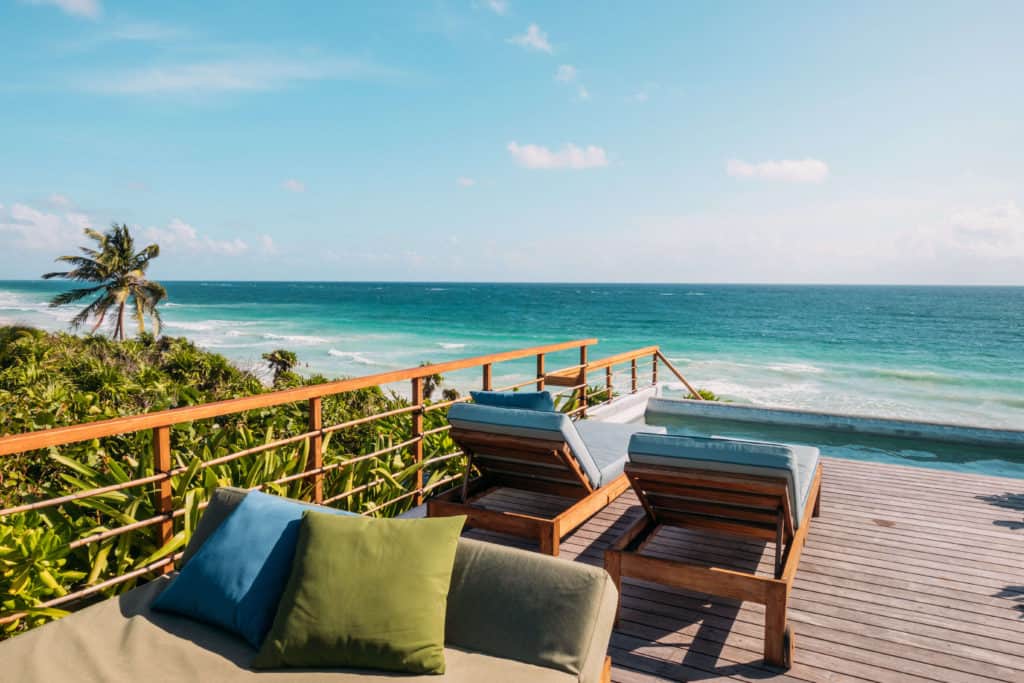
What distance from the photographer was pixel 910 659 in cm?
236

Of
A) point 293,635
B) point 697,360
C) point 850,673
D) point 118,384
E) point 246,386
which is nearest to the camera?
point 293,635

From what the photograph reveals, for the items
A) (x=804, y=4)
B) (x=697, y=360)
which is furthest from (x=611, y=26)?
(x=697, y=360)

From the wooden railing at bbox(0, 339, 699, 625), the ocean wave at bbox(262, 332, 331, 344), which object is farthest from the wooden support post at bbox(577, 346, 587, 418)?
the ocean wave at bbox(262, 332, 331, 344)

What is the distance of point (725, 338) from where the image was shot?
35.8 metres

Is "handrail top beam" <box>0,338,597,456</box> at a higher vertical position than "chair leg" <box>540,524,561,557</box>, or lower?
higher

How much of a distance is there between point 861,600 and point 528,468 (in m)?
1.68

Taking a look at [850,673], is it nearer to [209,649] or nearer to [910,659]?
[910,659]

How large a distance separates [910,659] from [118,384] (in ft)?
24.0

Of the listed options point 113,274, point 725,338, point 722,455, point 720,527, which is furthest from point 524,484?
point 725,338

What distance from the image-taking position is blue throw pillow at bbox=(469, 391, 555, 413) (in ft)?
13.4

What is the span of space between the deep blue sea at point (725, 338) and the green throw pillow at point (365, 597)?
1600cm

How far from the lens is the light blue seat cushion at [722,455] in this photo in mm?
2514

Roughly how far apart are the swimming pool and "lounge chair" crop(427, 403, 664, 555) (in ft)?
13.5

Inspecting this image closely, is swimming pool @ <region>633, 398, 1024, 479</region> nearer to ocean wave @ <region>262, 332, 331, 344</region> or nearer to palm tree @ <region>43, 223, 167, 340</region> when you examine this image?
palm tree @ <region>43, 223, 167, 340</region>
